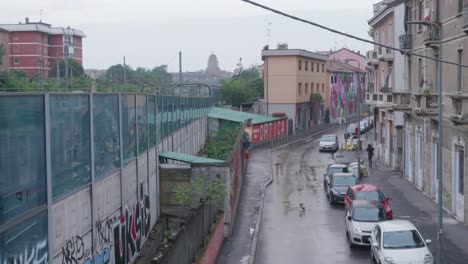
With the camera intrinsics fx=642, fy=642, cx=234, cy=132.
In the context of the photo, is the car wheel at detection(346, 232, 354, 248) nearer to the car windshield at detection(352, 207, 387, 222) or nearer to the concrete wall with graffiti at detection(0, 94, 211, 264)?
the car windshield at detection(352, 207, 387, 222)

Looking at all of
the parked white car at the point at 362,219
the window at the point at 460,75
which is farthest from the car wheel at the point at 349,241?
the window at the point at 460,75

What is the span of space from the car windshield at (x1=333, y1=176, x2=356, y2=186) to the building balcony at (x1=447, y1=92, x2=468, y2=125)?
28.2ft

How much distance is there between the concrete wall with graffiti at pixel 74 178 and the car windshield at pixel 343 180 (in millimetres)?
13465

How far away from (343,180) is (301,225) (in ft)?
21.4

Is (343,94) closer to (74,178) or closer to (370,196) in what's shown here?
(370,196)

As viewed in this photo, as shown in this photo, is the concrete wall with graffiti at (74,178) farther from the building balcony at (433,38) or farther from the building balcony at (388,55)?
the building balcony at (388,55)

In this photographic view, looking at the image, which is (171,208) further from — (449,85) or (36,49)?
(36,49)

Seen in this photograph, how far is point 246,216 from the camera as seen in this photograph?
27.3 meters

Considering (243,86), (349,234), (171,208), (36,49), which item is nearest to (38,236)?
(171,208)

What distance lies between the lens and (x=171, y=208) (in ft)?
74.2

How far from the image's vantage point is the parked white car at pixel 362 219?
2169 cm

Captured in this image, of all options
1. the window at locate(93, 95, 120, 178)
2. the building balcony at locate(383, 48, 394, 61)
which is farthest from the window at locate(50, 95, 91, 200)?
the building balcony at locate(383, 48, 394, 61)

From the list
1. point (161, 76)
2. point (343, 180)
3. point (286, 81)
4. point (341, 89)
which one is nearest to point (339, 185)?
point (343, 180)

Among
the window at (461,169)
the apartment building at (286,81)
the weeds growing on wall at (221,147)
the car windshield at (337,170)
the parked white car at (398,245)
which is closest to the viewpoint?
the parked white car at (398,245)
